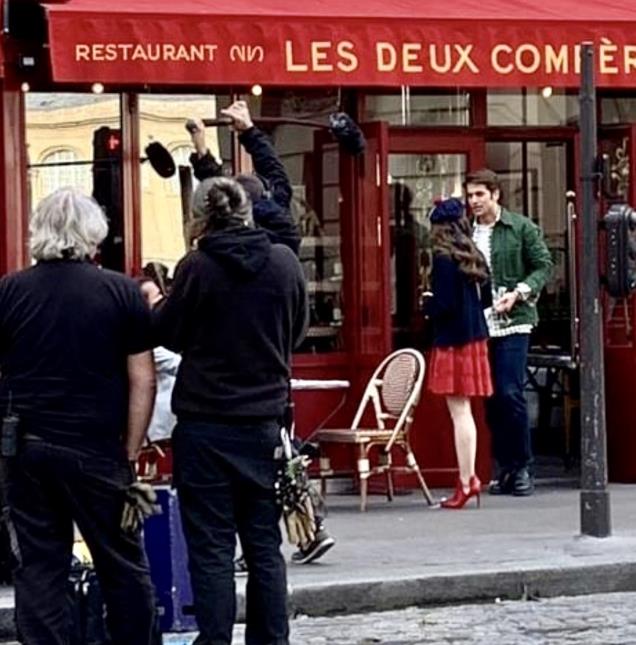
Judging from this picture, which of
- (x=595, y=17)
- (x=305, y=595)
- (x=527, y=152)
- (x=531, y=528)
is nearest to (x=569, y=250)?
(x=527, y=152)

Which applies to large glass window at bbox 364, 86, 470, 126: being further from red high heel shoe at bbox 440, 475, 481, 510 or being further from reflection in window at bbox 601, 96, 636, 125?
red high heel shoe at bbox 440, 475, 481, 510

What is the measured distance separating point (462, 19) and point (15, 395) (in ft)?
18.4

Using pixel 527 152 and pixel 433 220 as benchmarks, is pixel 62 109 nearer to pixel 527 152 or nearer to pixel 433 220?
pixel 433 220

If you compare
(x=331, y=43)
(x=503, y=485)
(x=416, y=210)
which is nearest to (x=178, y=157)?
(x=331, y=43)

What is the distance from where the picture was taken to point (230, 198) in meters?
8.09

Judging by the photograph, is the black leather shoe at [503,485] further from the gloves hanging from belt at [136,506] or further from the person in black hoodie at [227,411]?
the gloves hanging from belt at [136,506]

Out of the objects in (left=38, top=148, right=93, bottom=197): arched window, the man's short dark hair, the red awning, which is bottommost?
the man's short dark hair

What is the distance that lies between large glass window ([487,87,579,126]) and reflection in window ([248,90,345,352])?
1.15 meters

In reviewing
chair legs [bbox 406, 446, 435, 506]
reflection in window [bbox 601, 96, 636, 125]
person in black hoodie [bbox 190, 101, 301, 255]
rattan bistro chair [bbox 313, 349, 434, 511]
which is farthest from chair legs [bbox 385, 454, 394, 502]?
person in black hoodie [bbox 190, 101, 301, 255]

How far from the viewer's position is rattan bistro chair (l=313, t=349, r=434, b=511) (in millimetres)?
12844

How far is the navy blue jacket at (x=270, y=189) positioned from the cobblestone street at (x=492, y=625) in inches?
69.2

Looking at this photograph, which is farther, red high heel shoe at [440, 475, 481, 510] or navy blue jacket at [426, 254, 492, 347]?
red high heel shoe at [440, 475, 481, 510]

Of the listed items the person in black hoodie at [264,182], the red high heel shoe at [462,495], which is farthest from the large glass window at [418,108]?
the person in black hoodie at [264,182]

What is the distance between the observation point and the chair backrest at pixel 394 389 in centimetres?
1295
